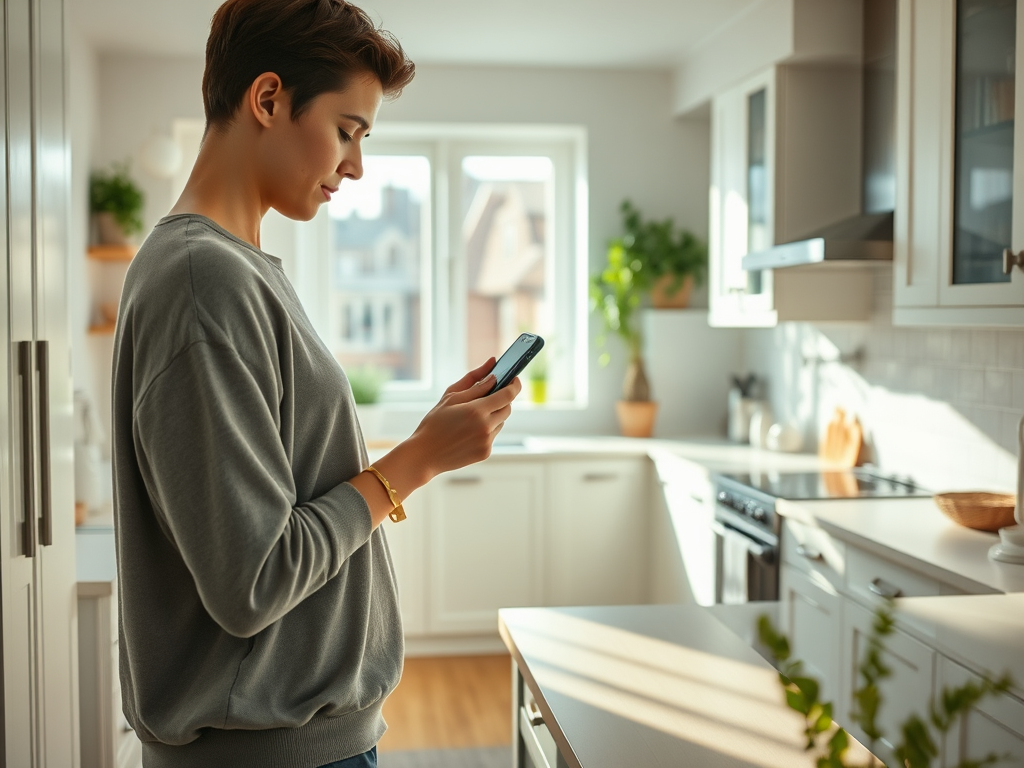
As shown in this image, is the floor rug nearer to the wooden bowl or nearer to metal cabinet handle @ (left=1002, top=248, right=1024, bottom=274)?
the wooden bowl

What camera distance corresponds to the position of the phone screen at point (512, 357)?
1.14 metres

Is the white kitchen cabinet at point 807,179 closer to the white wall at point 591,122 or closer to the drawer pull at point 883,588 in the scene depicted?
the white wall at point 591,122

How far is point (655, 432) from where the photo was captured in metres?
4.39

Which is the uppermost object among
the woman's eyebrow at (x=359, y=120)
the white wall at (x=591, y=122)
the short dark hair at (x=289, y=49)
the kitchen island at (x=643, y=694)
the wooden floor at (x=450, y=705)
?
the white wall at (x=591, y=122)

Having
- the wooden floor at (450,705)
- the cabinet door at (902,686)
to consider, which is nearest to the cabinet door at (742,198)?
the cabinet door at (902,686)

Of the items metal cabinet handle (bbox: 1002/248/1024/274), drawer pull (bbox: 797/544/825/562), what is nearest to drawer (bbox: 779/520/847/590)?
drawer pull (bbox: 797/544/825/562)

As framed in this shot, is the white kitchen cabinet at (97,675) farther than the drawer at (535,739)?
Yes

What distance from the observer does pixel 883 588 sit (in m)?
2.21

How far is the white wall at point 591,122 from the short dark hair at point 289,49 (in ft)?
11.0

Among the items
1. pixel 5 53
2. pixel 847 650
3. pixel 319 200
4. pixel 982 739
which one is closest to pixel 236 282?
pixel 319 200

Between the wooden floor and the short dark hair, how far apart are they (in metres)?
2.60

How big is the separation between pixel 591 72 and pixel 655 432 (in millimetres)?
1647

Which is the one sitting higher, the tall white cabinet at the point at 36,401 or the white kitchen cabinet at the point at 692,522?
the tall white cabinet at the point at 36,401

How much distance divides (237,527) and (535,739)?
0.86m
